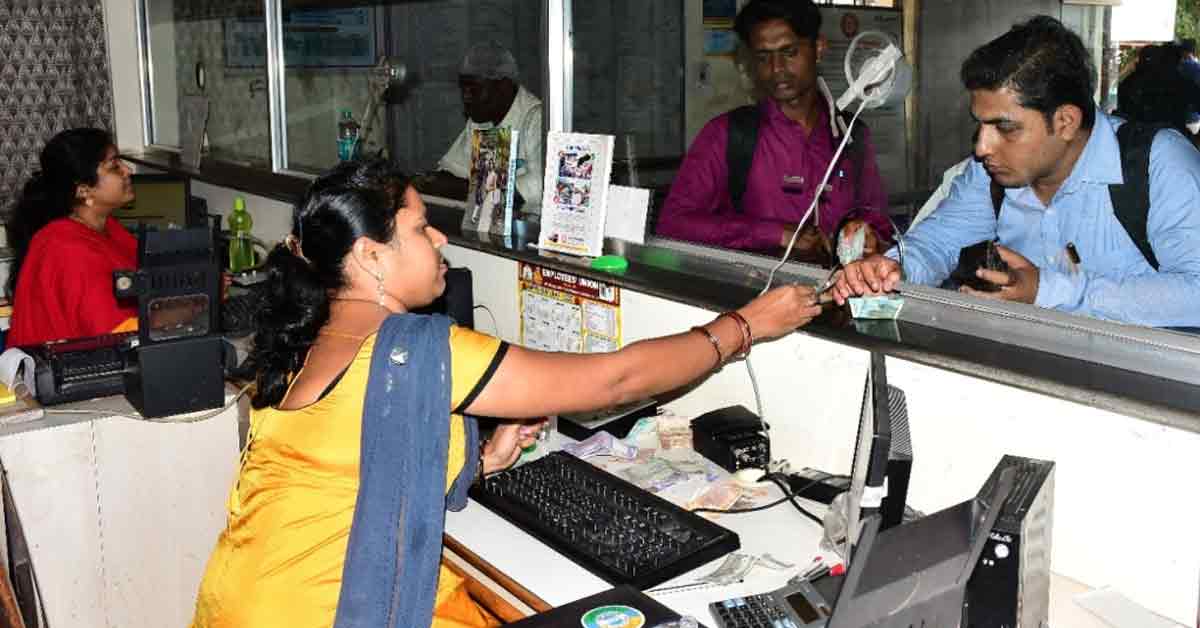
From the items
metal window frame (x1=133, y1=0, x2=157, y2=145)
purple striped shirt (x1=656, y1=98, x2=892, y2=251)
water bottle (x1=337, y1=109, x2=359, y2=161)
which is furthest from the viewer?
metal window frame (x1=133, y1=0, x2=157, y2=145)

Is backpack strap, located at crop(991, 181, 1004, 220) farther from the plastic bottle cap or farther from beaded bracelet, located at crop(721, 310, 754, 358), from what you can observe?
the plastic bottle cap

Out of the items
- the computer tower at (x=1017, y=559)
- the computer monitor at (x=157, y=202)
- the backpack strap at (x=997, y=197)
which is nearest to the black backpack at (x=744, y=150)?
the backpack strap at (x=997, y=197)

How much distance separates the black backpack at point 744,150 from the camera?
261 centimetres

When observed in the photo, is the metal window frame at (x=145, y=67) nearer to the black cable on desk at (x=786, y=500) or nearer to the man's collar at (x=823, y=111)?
the man's collar at (x=823, y=111)

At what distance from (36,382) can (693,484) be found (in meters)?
1.43

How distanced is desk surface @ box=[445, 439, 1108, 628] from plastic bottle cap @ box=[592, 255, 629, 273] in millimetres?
585

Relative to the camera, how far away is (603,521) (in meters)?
1.78

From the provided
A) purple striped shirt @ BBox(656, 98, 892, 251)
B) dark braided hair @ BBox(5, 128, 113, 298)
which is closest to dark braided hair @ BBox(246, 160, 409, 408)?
purple striped shirt @ BBox(656, 98, 892, 251)

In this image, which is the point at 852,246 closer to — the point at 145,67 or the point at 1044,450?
the point at 1044,450

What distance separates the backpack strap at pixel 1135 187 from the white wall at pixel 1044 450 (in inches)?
14.4

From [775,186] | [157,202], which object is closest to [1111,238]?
[775,186]

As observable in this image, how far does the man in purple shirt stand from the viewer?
2551 millimetres

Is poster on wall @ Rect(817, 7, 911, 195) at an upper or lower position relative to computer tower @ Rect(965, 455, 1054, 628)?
upper

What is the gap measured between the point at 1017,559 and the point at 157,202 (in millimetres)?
3354
